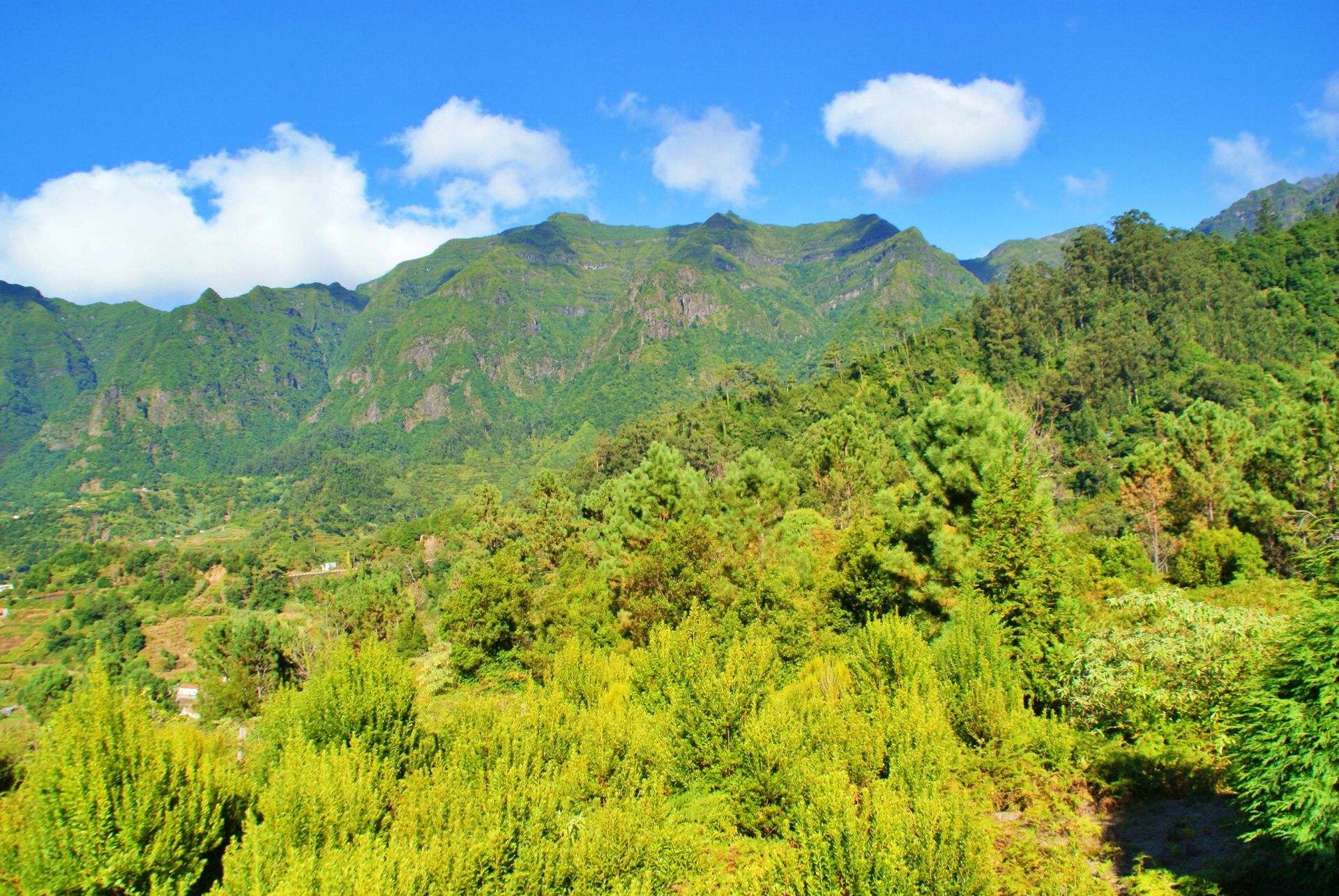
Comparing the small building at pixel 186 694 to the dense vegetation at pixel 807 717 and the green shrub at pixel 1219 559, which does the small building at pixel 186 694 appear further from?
the green shrub at pixel 1219 559

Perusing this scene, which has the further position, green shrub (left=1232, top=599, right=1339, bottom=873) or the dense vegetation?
the dense vegetation

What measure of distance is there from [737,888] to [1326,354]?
4188 inches

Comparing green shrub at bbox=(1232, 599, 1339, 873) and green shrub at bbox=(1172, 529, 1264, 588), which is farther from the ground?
green shrub at bbox=(1232, 599, 1339, 873)

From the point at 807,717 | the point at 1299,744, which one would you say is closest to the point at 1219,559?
the point at 807,717

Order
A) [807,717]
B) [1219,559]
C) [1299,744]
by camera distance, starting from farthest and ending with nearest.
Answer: [1219,559], [807,717], [1299,744]

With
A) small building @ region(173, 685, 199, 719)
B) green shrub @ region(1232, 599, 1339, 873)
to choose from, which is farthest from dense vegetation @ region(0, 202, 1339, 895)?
small building @ region(173, 685, 199, 719)

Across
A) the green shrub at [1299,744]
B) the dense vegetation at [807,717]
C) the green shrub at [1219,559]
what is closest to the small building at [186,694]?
the dense vegetation at [807,717]

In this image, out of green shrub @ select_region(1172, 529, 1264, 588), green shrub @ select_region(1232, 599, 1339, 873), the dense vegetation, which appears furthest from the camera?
green shrub @ select_region(1172, 529, 1264, 588)

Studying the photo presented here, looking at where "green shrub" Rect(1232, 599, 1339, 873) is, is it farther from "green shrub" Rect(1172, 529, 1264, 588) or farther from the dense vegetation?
"green shrub" Rect(1172, 529, 1264, 588)

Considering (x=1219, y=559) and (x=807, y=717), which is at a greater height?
(x=1219, y=559)

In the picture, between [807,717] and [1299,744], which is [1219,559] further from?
[1299,744]

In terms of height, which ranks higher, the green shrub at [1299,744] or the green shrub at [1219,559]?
the green shrub at [1299,744]

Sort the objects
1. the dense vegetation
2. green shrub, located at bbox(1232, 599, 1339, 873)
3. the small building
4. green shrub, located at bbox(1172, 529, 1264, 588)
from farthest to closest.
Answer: the small building < green shrub, located at bbox(1172, 529, 1264, 588) < the dense vegetation < green shrub, located at bbox(1232, 599, 1339, 873)

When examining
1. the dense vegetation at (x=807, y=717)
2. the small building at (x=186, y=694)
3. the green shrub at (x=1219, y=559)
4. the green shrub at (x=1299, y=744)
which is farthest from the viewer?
the small building at (x=186, y=694)
